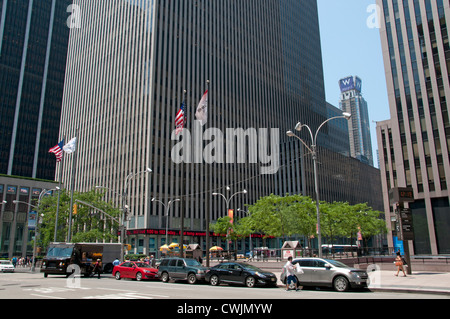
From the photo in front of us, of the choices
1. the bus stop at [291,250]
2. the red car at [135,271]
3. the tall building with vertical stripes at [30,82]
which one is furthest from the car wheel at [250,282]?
the tall building with vertical stripes at [30,82]

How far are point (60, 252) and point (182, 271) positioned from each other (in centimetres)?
1234

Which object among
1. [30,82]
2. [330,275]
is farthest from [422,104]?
[30,82]

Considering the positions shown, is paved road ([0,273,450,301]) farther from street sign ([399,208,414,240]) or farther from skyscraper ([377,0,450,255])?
skyscraper ([377,0,450,255])

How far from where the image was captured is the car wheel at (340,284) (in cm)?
1735

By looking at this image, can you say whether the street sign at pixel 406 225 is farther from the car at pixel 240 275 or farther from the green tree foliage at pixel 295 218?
the green tree foliage at pixel 295 218

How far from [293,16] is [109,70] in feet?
245

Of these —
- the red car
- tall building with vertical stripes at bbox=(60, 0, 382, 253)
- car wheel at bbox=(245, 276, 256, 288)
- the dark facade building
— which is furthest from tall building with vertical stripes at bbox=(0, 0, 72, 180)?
car wheel at bbox=(245, 276, 256, 288)

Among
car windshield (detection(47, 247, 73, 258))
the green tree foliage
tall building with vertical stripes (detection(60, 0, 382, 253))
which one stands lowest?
car windshield (detection(47, 247, 73, 258))

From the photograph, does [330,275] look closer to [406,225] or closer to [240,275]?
[240,275]

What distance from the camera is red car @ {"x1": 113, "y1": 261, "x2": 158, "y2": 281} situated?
25.5 m

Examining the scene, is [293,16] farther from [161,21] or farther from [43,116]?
[43,116]

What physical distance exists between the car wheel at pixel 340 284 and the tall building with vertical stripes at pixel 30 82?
12908 cm

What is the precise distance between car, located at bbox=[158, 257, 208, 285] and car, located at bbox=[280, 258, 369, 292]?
621cm
